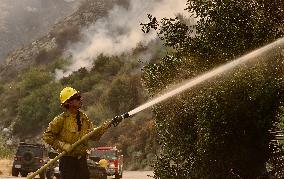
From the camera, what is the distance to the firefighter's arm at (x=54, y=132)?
7.24m

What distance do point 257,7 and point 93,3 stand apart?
97912 millimetres

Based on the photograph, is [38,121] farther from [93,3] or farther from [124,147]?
[93,3]

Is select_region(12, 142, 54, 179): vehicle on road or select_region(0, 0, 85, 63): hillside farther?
select_region(0, 0, 85, 63): hillside

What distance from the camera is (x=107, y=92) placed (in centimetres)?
6406

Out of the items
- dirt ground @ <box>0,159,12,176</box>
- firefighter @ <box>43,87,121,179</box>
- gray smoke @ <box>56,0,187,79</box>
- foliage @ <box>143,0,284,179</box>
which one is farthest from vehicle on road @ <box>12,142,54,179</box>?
gray smoke @ <box>56,0,187,79</box>

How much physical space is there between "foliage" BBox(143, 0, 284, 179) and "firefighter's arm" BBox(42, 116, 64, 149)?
491cm

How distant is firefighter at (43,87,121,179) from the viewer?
7211mm

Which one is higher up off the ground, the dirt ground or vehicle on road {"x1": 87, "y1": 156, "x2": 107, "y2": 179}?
the dirt ground

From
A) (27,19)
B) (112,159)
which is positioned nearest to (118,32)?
(27,19)

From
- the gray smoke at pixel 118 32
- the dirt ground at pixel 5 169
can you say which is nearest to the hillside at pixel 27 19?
the gray smoke at pixel 118 32

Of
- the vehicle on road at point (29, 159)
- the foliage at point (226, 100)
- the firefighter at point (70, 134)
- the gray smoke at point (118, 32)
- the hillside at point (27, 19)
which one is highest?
the hillside at point (27, 19)

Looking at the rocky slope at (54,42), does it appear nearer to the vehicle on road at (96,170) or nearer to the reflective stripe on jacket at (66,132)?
the vehicle on road at (96,170)

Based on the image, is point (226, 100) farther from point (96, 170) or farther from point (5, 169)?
point (5, 169)

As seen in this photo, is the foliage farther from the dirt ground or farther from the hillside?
the hillside
